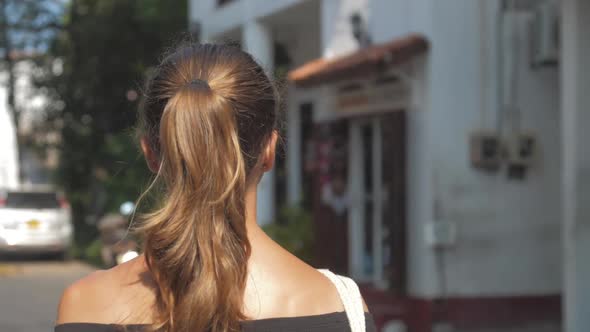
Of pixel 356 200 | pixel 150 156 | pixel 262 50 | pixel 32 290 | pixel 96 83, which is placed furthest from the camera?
pixel 96 83

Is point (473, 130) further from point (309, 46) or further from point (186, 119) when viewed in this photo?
point (186, 119)

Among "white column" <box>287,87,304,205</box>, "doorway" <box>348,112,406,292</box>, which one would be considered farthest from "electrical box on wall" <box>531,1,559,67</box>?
"white column" <box>287,87,304,205</box>

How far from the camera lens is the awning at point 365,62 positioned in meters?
8.79

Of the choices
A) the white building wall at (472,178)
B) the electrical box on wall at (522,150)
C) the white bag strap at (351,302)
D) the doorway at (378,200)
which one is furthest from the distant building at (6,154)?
the white bag strap at (351,302)

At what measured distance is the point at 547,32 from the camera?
8.77 m

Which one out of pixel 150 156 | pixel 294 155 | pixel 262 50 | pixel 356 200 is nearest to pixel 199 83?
pixel 150 156

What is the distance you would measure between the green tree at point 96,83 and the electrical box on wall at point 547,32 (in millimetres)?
9685

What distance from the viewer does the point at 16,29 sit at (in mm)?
24562

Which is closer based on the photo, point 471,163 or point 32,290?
point 471,163

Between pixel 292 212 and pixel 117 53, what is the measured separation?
28.8 ft

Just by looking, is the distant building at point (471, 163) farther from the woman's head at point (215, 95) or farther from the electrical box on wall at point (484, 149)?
the woman's head at point (215, 95)

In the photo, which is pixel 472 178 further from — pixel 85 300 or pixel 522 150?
pixel 85 300

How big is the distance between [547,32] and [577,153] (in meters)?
1.95

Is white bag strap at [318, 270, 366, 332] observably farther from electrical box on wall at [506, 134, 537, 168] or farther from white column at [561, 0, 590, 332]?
electrical box on wall at [506, 134, 537, 168]
